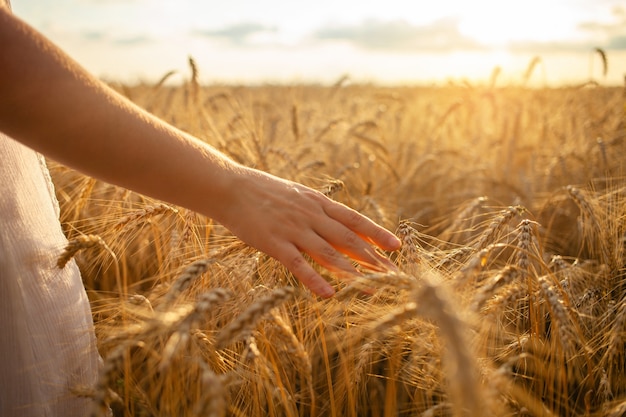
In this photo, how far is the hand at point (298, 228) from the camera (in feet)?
3.47

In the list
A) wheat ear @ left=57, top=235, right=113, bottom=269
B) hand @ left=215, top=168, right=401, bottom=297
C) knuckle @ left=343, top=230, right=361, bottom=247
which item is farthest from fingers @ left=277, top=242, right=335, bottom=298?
wheat ear @ left=57, top=235, right=113, bottom=269

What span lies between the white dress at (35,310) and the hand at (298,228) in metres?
0.42

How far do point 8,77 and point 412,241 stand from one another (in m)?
0.89


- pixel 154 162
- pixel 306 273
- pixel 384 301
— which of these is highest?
pixel 154 162

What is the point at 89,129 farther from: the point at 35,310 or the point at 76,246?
the point at 35,310

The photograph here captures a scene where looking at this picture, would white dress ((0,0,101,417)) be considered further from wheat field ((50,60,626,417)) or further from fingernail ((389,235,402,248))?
fingernail ((389,235,402,248))

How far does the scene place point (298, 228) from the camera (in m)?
1.09

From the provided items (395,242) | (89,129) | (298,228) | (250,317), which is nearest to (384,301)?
(395,242)

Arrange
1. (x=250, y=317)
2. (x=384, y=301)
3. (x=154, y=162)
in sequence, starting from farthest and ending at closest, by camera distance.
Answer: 1. (x=384, y=301)
2. (x=154, y=162)
3. (x=250, y=317)

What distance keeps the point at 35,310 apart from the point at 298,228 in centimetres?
63

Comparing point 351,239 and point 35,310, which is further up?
point 351,239

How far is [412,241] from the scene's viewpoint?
117 centimetres

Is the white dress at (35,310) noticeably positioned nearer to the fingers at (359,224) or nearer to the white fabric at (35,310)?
the white fabric at (35,310)

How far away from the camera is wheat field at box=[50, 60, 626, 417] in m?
0.84
